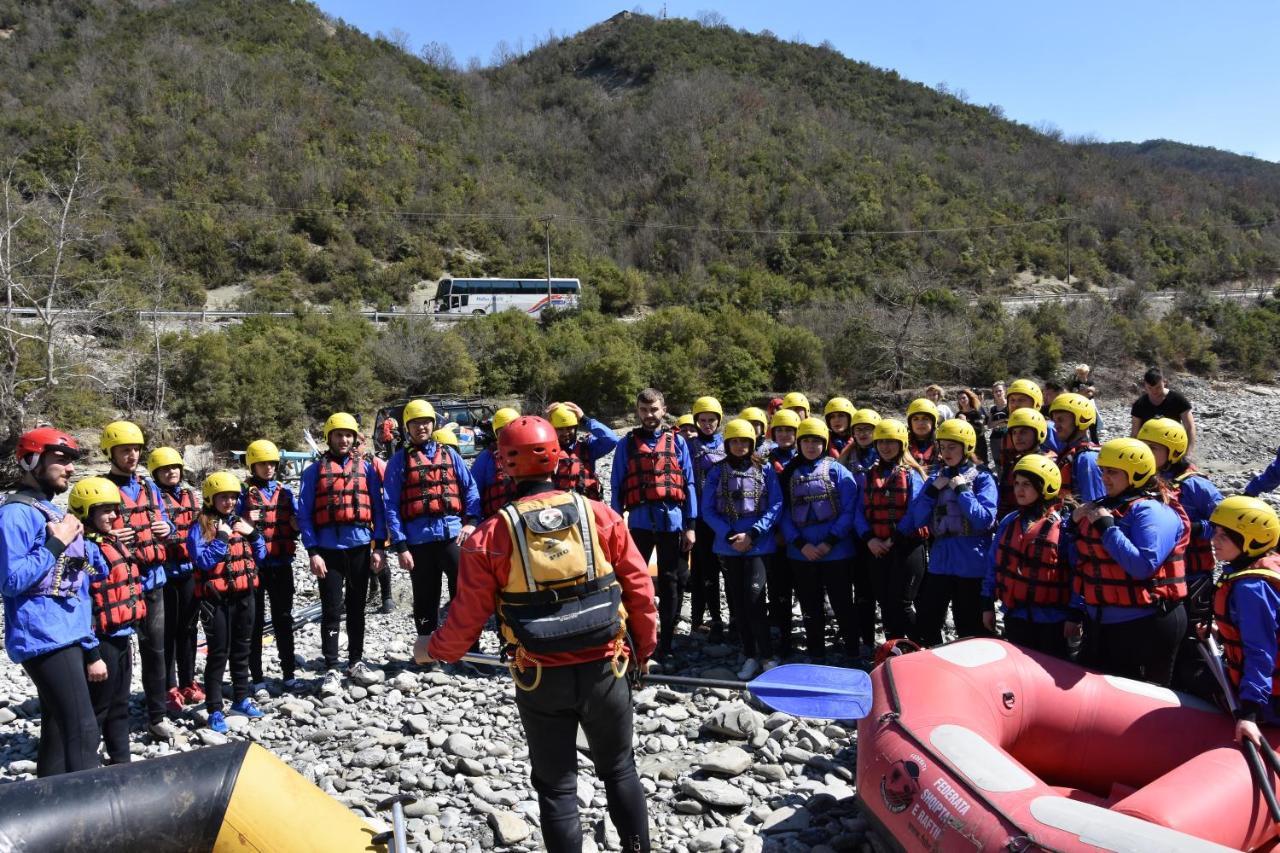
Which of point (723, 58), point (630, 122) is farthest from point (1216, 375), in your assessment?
point (723, 58)

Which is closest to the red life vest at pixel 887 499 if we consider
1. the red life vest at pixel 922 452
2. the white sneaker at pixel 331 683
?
the red life vest at pixel 922 452

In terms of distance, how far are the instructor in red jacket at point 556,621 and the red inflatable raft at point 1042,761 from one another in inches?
45.2

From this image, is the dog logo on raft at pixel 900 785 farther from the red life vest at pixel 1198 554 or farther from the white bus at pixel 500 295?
the white bus at pixel 500 295

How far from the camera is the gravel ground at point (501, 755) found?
13.0 ft

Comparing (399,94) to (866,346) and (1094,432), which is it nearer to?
(866,346)

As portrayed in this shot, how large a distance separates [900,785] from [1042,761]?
43.5 inches

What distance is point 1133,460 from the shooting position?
4.12 meters

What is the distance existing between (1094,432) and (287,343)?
21467mm

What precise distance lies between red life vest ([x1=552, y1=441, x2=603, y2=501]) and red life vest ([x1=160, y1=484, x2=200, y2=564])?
2492 mm

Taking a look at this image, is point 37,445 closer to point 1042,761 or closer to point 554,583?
point 554,583

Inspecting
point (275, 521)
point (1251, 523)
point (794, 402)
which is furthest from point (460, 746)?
point (1251, 523)

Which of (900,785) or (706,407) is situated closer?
(900,785)

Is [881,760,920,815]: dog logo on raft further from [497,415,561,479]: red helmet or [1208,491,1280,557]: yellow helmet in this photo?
[497,415,561,479]: red helmet

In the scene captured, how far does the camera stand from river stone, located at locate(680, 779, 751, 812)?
4.14 metres
